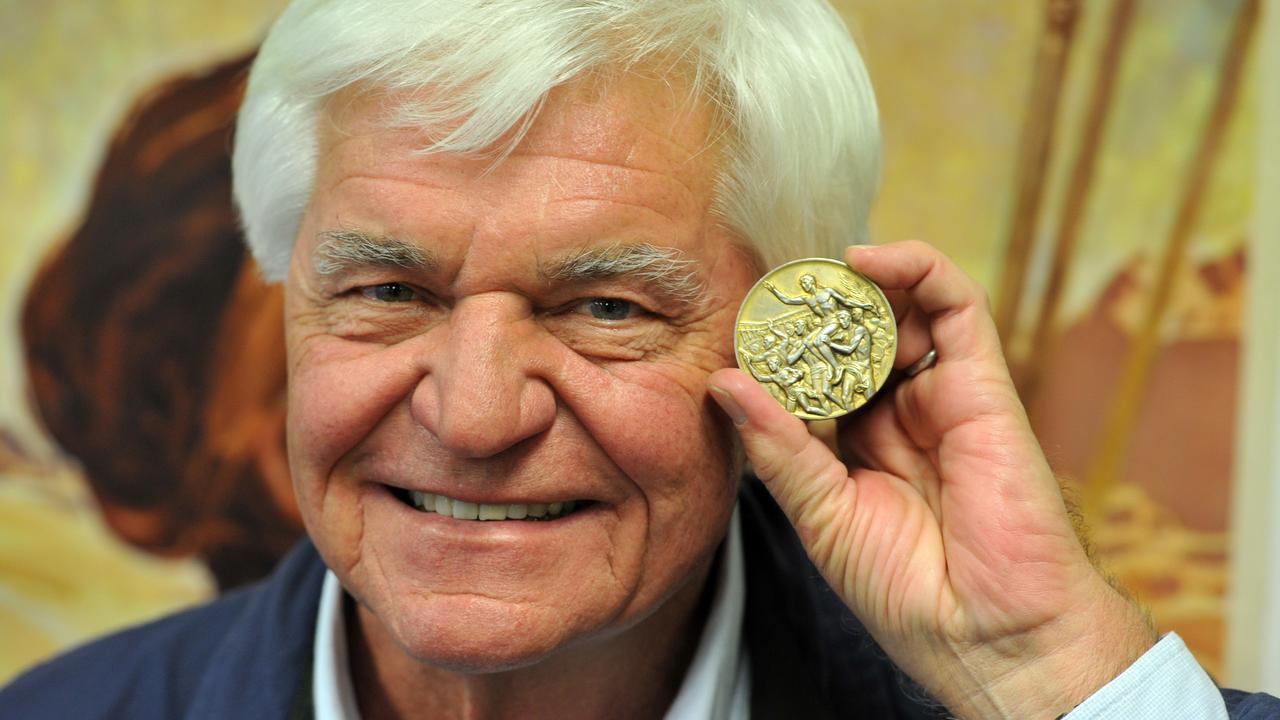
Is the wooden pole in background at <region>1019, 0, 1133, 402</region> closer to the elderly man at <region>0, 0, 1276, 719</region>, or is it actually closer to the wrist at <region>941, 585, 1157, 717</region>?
the elderly man at <region>0, 0, 1276, 719</region>

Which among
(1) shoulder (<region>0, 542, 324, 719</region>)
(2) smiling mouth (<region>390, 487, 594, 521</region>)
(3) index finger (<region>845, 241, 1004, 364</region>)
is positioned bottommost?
(1) shoulder (<region>0, 542, 324, 719</region>)

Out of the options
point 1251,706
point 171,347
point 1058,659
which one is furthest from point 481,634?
point 171,347

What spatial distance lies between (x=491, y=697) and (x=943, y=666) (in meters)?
0.69

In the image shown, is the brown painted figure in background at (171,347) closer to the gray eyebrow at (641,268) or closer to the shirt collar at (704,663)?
the shirt collar at (704,663)

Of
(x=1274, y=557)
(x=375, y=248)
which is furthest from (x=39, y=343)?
(x=1274, y=557)

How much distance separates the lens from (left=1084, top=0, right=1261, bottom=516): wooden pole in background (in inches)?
88.0

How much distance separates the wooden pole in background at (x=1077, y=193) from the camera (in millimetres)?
2254

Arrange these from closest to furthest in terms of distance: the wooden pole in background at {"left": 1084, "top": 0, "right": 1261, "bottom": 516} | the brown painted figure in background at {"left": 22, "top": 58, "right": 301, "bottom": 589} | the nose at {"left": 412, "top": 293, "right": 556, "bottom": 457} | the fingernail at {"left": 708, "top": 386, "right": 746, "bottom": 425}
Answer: the nose at {"left": 412, "top": 293, "right": 556, "bottom": 457} → the fingernail at {"left": 708, "top": 386, "right": 746, "bottom": 425} → the wooden pole in background at {"left": 1084, "top": 0, "right": 1261, "bottom": 516} → the brown painted figure in background at {"left": 22, "top": 58, "right": 301, "bottom": 589}

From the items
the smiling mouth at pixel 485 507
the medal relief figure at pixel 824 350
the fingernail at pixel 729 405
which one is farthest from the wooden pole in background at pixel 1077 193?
the smiling mouth at pixel 485 507

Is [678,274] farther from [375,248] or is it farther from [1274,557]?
[1274,557]

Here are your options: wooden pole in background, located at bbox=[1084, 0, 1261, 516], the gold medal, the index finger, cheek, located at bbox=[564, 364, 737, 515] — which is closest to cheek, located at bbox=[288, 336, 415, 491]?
cheek, located at bbox=[564, 364, 737, 515]

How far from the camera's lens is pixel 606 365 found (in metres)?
1.39

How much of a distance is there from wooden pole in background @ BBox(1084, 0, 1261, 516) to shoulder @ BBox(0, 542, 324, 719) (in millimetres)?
1769

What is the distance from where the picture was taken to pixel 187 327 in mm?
2477
